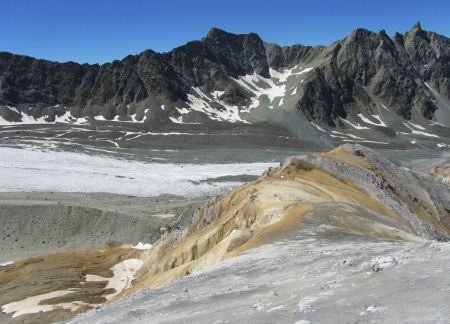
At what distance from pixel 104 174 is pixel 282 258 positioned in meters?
83.5

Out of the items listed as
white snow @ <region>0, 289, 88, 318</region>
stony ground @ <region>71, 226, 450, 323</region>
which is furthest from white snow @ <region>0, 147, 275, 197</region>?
stony ground @ <region>71, 226, 450, 323</region>

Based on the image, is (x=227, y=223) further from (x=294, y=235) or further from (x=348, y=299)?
(x=348, y=299)

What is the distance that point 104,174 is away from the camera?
9619 centimetres

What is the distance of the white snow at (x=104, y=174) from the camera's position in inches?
3337

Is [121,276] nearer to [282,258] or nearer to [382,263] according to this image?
[282,258]

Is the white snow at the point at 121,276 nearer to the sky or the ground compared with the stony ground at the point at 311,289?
nearer to the ground

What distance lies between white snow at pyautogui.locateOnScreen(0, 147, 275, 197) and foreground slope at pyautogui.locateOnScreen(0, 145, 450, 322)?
4375 cm

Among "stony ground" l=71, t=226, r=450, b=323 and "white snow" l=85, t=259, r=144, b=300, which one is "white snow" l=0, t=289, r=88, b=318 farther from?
"stony ground" l=71, t=226, r=450, b=323

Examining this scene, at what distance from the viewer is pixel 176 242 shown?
3472cm

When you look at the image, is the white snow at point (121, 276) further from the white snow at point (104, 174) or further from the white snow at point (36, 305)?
the white snow at point (104, 174)

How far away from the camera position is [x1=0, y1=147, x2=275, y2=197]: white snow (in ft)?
278

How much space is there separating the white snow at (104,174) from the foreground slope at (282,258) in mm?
43748

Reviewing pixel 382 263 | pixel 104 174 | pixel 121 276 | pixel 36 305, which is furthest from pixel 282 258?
pixel 104 174

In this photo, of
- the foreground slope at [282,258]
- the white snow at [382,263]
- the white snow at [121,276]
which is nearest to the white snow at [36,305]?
the foreground slope at [282,258]
